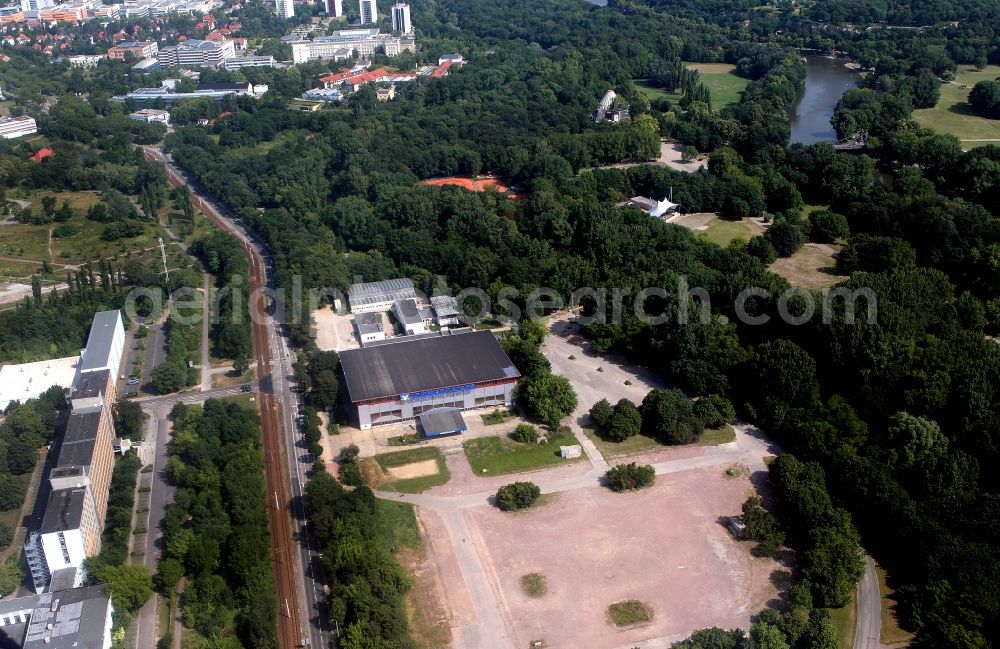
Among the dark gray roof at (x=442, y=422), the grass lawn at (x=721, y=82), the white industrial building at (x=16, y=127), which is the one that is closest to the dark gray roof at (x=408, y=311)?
the dark gray roof at (x=442, y=422)

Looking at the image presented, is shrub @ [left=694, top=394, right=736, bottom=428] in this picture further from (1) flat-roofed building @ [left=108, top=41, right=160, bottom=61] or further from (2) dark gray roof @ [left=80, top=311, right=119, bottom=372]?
(1) flat-roofed building @ [left=108, top=41, right=160, bottom=61]

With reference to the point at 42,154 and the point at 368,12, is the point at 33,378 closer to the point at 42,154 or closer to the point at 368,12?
the point at 42,154

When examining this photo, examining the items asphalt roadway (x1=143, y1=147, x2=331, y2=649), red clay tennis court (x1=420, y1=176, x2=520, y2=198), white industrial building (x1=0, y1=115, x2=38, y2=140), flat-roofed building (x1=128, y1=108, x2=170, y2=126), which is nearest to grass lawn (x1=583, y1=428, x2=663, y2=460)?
asphalt roadway (x1=143, y1=147, x2=331, y2=649)

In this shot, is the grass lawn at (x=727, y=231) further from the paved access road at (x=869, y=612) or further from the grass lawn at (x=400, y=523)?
the grass lawn at (x=400, y=523)

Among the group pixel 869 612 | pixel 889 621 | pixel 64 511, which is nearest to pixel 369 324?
pixel 64 511

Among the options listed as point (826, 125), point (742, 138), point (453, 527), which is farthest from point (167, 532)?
point (826, 125)

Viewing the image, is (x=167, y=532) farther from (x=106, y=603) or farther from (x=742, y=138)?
(x=742, y=138)

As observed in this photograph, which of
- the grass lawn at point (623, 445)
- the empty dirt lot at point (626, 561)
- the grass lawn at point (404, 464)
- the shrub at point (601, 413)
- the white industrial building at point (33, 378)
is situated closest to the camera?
the empty dirt lot at point (626, 561)
